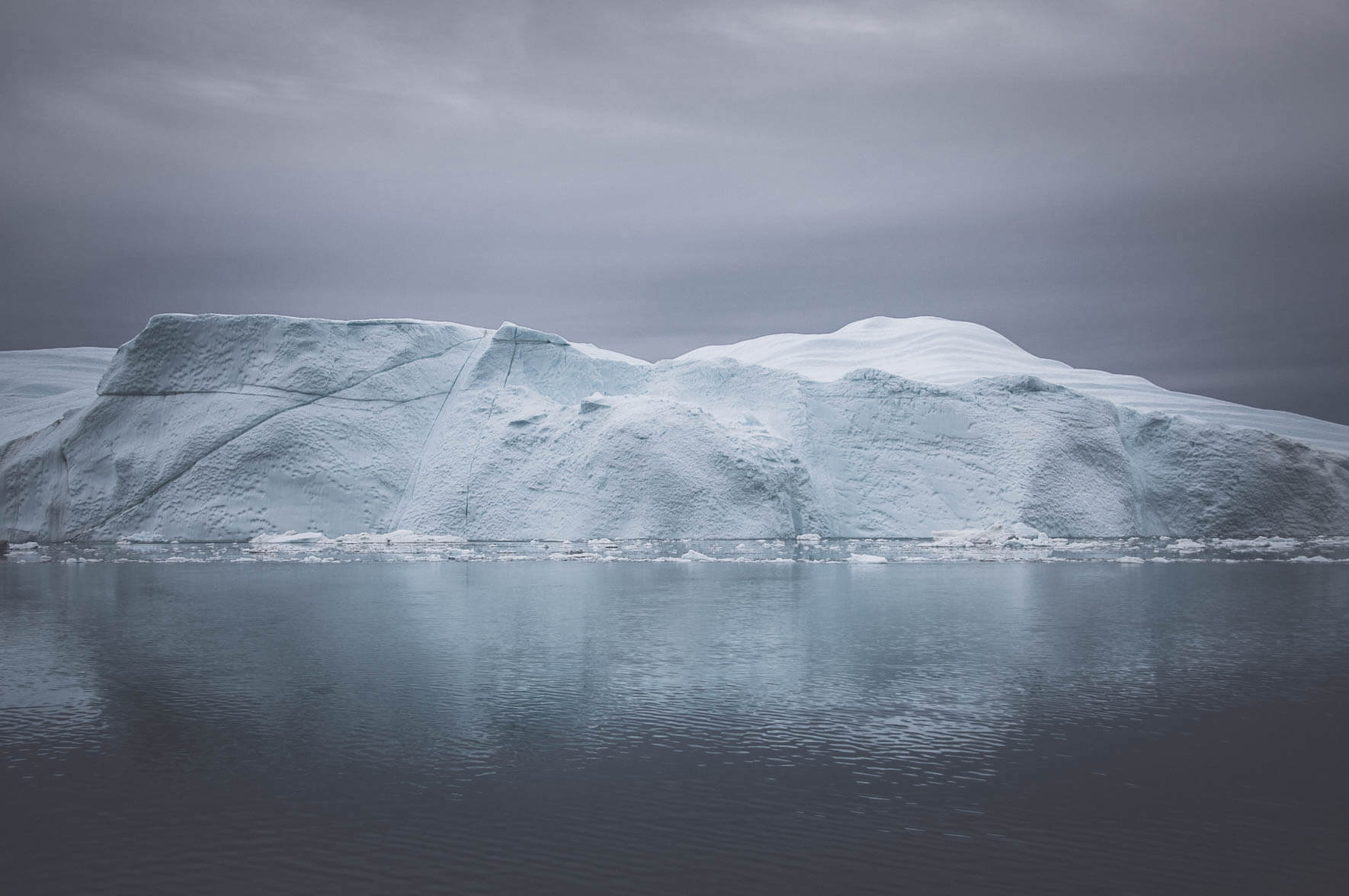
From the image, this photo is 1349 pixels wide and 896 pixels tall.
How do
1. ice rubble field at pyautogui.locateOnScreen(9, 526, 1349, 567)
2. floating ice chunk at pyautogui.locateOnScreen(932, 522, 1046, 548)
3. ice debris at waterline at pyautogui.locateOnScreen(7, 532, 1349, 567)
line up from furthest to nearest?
floating ice chunk at pyautogui.locateOnScreen(932, 522, 1046, 548) → ice rubble field at pyautogui.locateOnScreen(9, 526, 1349, 567) → ice debris at waterline at pyautogui.locateOnScreen(7, 532, 1349, 567)

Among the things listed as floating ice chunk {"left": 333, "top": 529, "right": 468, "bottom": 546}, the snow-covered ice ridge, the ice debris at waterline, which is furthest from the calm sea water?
the snow-covered ice ridge

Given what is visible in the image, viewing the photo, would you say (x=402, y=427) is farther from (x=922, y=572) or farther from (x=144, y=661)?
(x=144, y=661)

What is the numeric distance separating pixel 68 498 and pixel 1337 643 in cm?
1981

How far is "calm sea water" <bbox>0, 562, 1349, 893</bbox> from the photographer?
9.72 ft

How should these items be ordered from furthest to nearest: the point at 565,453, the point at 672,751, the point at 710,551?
the point at 565,453
the point at 710,551
the point at 672,751

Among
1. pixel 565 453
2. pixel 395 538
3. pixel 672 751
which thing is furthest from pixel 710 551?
pixel 672 751

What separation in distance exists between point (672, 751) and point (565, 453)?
1507 cm

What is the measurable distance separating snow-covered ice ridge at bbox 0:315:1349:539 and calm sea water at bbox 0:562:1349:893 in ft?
33.1

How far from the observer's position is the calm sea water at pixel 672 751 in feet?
9.72

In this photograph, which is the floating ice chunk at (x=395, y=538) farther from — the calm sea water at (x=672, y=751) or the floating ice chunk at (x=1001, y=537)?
the calm sea water at (x=672, y=751)

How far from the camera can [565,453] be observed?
62.4ft

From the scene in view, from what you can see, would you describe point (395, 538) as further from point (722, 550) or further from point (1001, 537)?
point (1001, 537)

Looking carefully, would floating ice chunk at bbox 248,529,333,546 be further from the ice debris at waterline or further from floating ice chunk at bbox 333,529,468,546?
floating ice chunk at bbox 333,529,468,546

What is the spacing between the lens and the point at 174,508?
18344 millimetres
